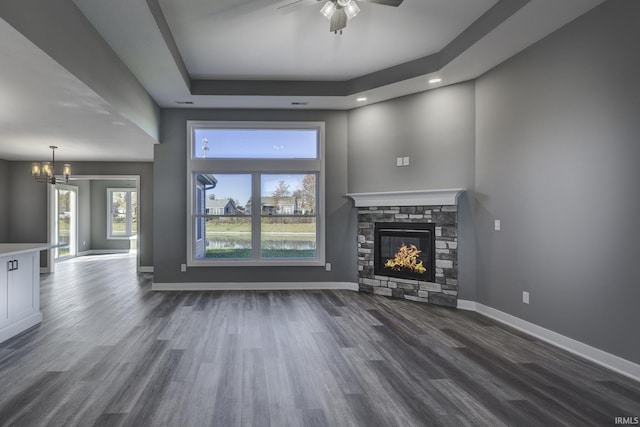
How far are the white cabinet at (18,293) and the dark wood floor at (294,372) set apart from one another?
184 mm

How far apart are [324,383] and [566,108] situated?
3278 mm

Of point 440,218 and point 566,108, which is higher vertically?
point 566,108

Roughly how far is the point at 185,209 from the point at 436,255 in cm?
399

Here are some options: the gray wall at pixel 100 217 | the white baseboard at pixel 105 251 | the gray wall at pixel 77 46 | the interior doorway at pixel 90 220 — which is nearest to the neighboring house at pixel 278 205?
the gray wall at pixel 77 46

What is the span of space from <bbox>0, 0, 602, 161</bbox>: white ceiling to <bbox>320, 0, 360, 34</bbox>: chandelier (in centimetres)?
21

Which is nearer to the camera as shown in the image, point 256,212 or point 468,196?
point 468,196

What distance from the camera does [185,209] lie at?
556 centimetres

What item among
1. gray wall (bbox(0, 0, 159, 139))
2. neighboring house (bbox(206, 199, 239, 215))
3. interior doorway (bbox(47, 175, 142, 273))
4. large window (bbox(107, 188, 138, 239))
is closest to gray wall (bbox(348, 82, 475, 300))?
neighboring house (bbox(206, 199, 239, 215))

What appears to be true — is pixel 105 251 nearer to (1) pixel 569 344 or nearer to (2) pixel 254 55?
(2) pixel 254 55

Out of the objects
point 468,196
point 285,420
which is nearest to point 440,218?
point 468,196

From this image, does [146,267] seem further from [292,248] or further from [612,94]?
[612,94]

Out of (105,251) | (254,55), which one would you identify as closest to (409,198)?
(254,55)

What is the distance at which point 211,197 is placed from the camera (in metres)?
5.72

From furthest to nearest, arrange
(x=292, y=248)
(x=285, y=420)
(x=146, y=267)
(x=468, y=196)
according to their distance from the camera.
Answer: (x=146, y=267)
(x=292, y=248)
(x=468, y=196)
(x=285, y=420)
